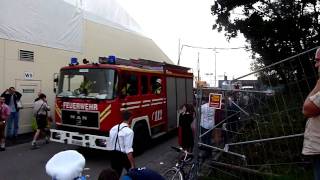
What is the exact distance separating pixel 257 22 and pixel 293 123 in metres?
17.9

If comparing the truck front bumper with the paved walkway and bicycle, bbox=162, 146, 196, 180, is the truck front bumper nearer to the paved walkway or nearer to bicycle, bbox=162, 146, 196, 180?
the paved walkway

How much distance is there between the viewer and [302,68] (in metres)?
5.91

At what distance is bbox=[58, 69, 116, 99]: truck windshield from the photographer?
1082 cm

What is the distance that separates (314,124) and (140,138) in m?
8.23

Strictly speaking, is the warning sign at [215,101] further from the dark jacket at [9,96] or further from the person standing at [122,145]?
the dark jacket at [9,96]

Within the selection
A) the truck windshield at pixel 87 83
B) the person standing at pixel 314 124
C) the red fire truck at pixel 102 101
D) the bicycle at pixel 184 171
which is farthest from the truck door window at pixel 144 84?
the person standing at pixel 314 124

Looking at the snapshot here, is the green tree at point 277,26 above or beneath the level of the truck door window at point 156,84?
above

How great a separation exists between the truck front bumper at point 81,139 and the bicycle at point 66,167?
7.38 metres

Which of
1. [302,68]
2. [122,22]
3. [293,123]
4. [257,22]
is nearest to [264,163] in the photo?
[293,123]

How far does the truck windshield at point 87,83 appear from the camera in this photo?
10.8m

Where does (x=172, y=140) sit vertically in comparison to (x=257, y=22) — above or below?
below

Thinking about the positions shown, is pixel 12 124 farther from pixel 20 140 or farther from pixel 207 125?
pixel 207 125

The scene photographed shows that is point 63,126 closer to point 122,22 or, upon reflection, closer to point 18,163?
point 18,163

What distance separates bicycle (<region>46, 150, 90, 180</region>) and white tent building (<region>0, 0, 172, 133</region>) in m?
12.6
